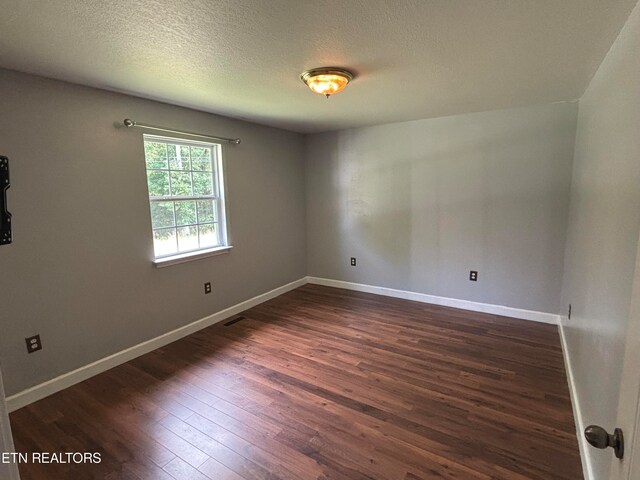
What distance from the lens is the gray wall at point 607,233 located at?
3.91ft

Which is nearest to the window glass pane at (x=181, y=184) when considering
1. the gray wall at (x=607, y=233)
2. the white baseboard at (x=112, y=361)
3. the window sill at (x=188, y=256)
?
the window sill at (x=188, y=256)

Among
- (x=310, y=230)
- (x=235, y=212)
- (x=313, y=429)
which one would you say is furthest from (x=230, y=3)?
(x=310, y=230)

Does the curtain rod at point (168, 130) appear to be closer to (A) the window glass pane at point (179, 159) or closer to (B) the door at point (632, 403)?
(A) the window glass pane at point (179, 159)

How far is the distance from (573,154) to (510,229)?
0.86m

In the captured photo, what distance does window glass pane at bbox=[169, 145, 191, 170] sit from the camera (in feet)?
10.1

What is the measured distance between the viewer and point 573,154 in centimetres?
304

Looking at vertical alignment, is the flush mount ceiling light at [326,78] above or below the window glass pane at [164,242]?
above

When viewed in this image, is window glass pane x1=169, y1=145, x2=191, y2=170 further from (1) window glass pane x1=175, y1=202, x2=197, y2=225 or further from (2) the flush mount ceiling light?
(2) the flush mount ceiling light

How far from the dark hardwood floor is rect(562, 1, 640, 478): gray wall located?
403 mm

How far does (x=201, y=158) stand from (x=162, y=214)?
73cm

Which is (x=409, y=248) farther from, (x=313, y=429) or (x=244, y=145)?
(x=313, y=429)

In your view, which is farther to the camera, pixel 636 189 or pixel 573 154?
pixel 573 154

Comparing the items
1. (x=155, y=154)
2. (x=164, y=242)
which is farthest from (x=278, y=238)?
(x=155, y=154)

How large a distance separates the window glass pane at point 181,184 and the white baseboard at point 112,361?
4.26 ft
